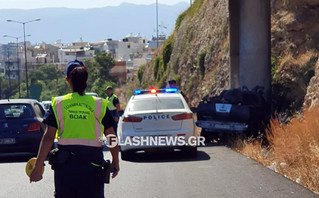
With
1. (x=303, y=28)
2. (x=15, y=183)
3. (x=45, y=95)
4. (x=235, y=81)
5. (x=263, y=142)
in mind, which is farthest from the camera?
(x=45, y=95)

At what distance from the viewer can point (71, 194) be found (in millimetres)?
6219

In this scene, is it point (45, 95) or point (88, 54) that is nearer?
point (45, 95)

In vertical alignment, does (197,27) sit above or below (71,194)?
above

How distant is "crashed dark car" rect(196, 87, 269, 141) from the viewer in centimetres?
1727

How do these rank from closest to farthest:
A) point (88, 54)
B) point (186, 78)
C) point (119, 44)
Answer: point (186, 78) → point (88, 54) → point (119, 44)

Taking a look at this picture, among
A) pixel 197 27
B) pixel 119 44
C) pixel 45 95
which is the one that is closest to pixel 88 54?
pixel 119 44

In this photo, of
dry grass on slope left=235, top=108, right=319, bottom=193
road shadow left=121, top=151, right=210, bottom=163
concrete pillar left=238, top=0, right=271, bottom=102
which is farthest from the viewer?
concrete pillar left=238, top=0, right=271, bottom=102

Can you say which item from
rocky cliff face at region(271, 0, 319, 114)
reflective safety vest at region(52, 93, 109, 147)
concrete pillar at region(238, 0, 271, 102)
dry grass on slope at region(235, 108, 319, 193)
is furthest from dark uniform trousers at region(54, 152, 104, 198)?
concrete pillar at region(238, 0, 271, 102)

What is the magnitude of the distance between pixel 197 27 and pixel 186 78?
372 centimetres

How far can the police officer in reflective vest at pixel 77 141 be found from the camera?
621cm

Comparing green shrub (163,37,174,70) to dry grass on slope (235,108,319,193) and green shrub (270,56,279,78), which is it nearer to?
green shrub (270,56,279,78)

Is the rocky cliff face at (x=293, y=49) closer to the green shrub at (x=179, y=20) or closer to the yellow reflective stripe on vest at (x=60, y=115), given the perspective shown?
the yellow reflective stripe on vest at (x=60, y=115)

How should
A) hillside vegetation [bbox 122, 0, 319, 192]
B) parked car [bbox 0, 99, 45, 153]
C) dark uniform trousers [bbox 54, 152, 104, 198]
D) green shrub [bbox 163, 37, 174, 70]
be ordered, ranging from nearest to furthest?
dark uniform trousers [bbox 54, 152, 104, 198] < hillside vegetation [bbox 122, 0, 319, 192] < parked car [bbox 0, 99, 45, 153] < green shrub [bbox 163, 37, 174, 70]

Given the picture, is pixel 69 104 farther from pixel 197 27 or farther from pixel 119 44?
pixel 119 44
